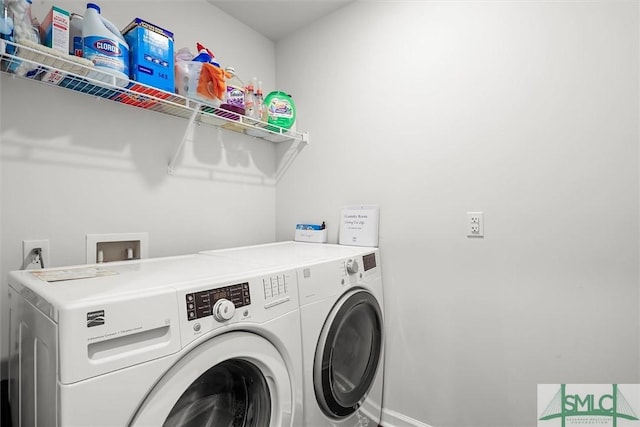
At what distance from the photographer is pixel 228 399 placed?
1077 mm

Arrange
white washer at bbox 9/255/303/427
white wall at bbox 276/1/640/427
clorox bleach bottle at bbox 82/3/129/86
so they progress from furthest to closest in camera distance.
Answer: white wall at bbox 276/1/640/427 < clorox bleach bottle at bbox 82/3/129/86 < white washer at bbox 9/255/303/427

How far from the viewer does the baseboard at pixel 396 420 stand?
1.66m

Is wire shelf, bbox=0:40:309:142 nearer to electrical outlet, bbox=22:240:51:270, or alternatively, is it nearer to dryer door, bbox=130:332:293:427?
electrical outlet, bbox=22:240:51:270

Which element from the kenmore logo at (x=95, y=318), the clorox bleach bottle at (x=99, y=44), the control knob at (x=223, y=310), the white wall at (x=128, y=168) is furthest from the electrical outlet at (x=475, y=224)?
the clorox bleach bottle at (x=99, y=44)

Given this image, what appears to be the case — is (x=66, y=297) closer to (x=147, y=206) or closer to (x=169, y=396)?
(x=169, y=396)

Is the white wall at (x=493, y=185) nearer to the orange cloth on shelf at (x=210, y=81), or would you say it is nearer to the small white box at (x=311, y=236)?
the small white box at (x=311, y=236)

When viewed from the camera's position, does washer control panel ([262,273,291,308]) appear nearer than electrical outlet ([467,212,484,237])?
Yes

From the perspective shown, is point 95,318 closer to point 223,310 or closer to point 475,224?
point 223,310

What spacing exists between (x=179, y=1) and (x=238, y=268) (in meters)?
1.51

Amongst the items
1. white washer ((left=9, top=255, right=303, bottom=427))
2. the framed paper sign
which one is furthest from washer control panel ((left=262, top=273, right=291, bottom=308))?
the framed paper sign

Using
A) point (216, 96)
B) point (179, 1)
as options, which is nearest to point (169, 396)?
point (216, 96)

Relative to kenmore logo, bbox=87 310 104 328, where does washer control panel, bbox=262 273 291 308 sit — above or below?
below

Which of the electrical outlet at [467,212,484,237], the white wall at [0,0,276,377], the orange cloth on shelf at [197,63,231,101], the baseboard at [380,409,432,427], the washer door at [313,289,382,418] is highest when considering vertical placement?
the orange cloth on shelf at [197,63,231,101]

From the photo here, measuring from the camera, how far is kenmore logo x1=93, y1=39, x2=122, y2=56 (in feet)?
3.67
